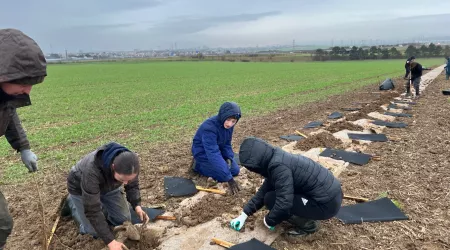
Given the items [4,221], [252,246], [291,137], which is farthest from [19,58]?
[291,137]

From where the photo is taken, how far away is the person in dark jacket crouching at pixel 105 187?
9.23ft

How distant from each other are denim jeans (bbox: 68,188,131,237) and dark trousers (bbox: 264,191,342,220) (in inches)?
64.5

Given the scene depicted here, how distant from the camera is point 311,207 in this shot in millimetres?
3484

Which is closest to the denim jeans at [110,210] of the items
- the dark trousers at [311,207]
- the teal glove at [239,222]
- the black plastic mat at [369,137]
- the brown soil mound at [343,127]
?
the teal glove at [239,222]

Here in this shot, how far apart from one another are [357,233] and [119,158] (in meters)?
2.71

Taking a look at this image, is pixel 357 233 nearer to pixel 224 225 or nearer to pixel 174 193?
pixel 224 225

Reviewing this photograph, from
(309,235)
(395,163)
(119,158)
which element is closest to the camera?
(119,158)

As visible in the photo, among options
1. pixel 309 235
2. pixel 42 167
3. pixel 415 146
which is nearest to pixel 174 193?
pixel 309 235

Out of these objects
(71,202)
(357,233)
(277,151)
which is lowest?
(357,233)

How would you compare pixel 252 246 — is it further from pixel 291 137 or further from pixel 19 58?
pixel 291 137

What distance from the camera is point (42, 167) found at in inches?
256

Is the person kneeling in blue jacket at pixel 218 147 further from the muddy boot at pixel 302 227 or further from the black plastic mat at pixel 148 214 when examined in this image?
the muddy boot at pixel 302 227

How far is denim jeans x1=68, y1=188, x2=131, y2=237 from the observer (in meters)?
3.74

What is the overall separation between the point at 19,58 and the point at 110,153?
1108 millimetres
